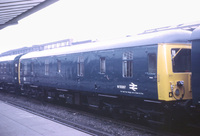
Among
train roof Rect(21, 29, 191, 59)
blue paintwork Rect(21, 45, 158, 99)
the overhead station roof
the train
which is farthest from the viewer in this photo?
blue paintwork Rect(21, 45, 158, 99)

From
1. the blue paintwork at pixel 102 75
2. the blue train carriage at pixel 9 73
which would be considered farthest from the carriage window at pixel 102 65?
the blue train carriage at pixel 9 73

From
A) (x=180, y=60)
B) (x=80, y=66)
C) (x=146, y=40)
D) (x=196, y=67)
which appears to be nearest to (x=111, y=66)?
(x=146, y=40)

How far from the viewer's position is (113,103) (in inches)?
387

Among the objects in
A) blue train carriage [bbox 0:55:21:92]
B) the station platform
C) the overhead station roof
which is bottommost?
the station platform

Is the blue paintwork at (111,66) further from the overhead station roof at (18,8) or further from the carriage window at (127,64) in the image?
the overhead station roof at (18,8)

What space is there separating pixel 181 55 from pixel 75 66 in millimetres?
5666

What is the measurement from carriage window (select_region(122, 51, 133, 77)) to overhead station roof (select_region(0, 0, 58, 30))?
12.1 ft

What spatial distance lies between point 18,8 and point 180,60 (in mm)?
5619

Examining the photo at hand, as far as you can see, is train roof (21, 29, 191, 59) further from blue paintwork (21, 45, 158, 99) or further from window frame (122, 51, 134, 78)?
window frame (122, 51, 134, 78)

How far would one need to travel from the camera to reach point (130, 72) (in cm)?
863

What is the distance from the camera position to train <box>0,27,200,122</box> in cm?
740

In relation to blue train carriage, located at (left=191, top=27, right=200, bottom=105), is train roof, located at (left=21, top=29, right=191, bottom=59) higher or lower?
higher

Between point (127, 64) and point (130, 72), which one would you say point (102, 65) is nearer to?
point (127, 64)

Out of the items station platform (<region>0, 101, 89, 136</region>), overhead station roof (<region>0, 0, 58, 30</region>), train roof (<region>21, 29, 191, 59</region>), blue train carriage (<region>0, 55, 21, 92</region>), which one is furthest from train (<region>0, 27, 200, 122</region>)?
blue train carriage (<region>0, 55, 21, 92</region>)
